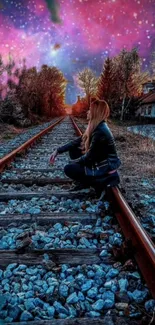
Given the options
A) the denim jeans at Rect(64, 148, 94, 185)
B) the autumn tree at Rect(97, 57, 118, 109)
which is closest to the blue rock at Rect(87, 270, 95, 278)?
the denim jeans at Rect(64, 148, 94, 185)

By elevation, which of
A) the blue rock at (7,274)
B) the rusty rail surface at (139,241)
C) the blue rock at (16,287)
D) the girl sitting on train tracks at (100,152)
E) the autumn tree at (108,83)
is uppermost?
the autumn tree at (108,83)

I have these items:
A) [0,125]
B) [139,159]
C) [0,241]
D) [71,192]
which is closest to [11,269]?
[0,241]

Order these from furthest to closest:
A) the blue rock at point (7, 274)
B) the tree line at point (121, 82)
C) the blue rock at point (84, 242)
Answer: the tree line at point (121, 82) < the blue rock at point (84, 242) < the blue rock at point (7, 274)

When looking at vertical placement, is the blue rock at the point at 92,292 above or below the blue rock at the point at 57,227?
below

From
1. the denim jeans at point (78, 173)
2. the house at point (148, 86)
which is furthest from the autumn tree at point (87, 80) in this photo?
the denim jeans at point (78, 173)

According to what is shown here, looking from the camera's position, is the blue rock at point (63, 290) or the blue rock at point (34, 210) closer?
the blue rock at point (63, 290)

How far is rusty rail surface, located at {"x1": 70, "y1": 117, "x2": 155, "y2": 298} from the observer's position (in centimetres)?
207

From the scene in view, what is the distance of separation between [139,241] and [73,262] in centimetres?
59

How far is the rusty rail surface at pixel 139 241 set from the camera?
207 cm

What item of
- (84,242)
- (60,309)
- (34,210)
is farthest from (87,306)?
(34,210)

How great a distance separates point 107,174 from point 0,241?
5.71 ft

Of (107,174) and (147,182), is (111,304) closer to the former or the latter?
(107,174)

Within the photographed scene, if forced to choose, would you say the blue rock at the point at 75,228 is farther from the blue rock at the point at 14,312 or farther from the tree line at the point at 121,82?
the tree line at the point at 121,82

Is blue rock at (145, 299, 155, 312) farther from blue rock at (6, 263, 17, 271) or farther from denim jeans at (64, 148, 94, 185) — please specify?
denim jeans at (64, 148, 94, 185)
